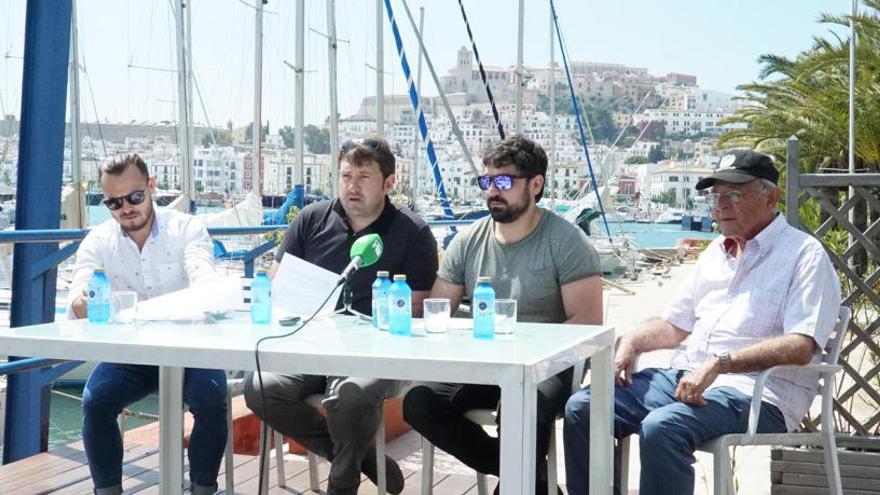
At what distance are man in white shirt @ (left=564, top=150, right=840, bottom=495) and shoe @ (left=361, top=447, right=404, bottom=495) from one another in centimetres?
77

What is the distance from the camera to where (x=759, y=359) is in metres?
3.03

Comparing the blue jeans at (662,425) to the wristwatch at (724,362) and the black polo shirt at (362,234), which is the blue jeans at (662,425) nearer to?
→ the wristwatch at (724,362)

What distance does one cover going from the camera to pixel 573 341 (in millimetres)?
2625

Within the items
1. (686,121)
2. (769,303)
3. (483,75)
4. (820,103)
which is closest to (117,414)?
(769,303)

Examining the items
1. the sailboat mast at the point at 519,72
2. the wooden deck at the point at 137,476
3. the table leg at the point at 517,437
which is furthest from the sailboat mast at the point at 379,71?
the table leg at the point at 517,437

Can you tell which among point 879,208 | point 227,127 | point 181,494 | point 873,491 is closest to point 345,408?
point 181,494

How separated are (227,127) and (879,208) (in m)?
21.6

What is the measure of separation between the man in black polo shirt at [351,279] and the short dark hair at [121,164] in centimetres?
62

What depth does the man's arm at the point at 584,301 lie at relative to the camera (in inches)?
137

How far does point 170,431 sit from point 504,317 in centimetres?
119

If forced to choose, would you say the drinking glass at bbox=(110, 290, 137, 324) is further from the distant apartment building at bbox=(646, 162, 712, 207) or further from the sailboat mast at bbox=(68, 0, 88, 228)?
the distant apartment building at bbox=(646, 162, 712, 207)

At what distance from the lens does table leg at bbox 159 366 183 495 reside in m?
3.25

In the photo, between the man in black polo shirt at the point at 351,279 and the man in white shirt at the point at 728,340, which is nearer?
the man in white shirt at the point at 728,340

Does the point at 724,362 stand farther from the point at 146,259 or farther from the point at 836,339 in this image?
the point at 146,259
